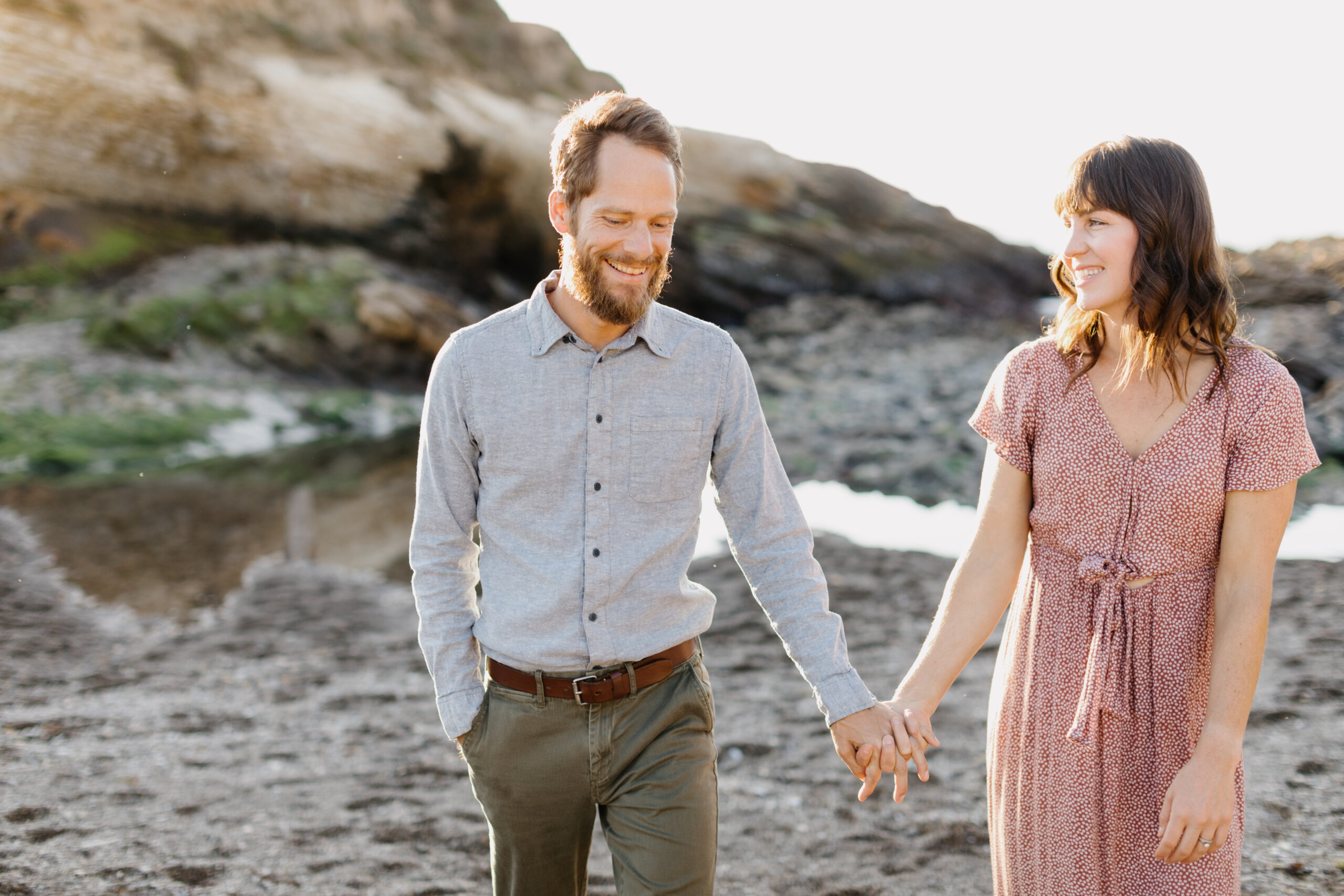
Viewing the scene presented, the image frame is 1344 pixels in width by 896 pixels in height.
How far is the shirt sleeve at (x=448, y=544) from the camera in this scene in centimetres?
249

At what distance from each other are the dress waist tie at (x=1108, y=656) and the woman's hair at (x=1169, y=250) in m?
0.38

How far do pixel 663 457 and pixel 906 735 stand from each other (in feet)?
2.78

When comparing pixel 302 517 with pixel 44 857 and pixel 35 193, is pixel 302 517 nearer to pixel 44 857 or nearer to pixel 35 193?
pixel 44 857

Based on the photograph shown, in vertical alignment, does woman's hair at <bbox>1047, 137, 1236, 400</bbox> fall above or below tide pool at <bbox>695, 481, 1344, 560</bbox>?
above

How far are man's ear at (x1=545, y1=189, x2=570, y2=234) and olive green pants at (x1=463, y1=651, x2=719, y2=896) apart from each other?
0.98 metres

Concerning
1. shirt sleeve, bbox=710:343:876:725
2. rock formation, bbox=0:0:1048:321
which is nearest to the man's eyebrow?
shirt sleeve, bbox=710:343:876:725

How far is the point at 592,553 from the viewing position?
244 cm

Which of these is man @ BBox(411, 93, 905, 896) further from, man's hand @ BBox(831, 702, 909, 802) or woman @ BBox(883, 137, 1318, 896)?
woman @ BBox(883, 137, 1318, 896)

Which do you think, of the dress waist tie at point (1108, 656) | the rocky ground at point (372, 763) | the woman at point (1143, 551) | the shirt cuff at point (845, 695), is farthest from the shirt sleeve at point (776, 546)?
the rocky ground at point (372, 763)

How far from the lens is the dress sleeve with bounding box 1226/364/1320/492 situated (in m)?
2.12

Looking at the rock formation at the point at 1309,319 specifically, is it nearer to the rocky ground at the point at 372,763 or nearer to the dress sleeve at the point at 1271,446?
the rocky ground at the point at 372,763

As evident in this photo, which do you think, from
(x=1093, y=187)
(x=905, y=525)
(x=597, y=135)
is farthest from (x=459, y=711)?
(x=905, y=525)

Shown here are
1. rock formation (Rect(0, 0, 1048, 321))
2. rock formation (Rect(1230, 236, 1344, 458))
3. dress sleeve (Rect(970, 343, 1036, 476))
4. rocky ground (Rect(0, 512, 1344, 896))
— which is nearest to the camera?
dress sleeve (Rect(970, 343, 1036, 476))

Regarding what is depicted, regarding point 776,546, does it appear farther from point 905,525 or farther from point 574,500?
point 905,525
